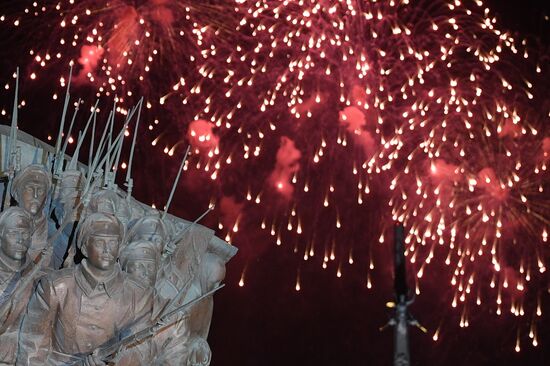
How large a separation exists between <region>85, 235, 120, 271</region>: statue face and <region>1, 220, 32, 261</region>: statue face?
46 centimetres

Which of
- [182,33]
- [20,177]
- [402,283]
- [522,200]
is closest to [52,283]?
[20,177]

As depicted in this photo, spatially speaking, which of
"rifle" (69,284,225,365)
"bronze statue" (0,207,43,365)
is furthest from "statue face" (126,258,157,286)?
"bronze statue" (0,207,43,365)

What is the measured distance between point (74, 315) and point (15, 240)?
68cm

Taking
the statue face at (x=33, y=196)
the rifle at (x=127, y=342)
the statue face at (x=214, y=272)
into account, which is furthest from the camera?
the statue face at (x=214, y=272)

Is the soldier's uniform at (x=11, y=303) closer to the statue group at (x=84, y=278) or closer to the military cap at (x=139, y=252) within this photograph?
the statue group at (x=84, y=278)

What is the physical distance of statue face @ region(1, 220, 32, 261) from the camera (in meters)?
8.52

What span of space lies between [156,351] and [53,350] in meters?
0.94

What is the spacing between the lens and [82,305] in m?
8.55

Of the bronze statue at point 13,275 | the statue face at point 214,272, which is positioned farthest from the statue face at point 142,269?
the statue face at point 214,272

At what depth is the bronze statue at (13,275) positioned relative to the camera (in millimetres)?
8422

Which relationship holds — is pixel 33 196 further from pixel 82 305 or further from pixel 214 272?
pixel 214 272

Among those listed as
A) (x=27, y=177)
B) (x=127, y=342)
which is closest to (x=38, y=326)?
(x=127, y=342)

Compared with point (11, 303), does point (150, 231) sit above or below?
above

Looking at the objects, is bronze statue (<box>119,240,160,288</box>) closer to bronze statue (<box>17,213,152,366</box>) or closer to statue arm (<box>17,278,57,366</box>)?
bronze statue (<box>17,213,152,366</box>)
